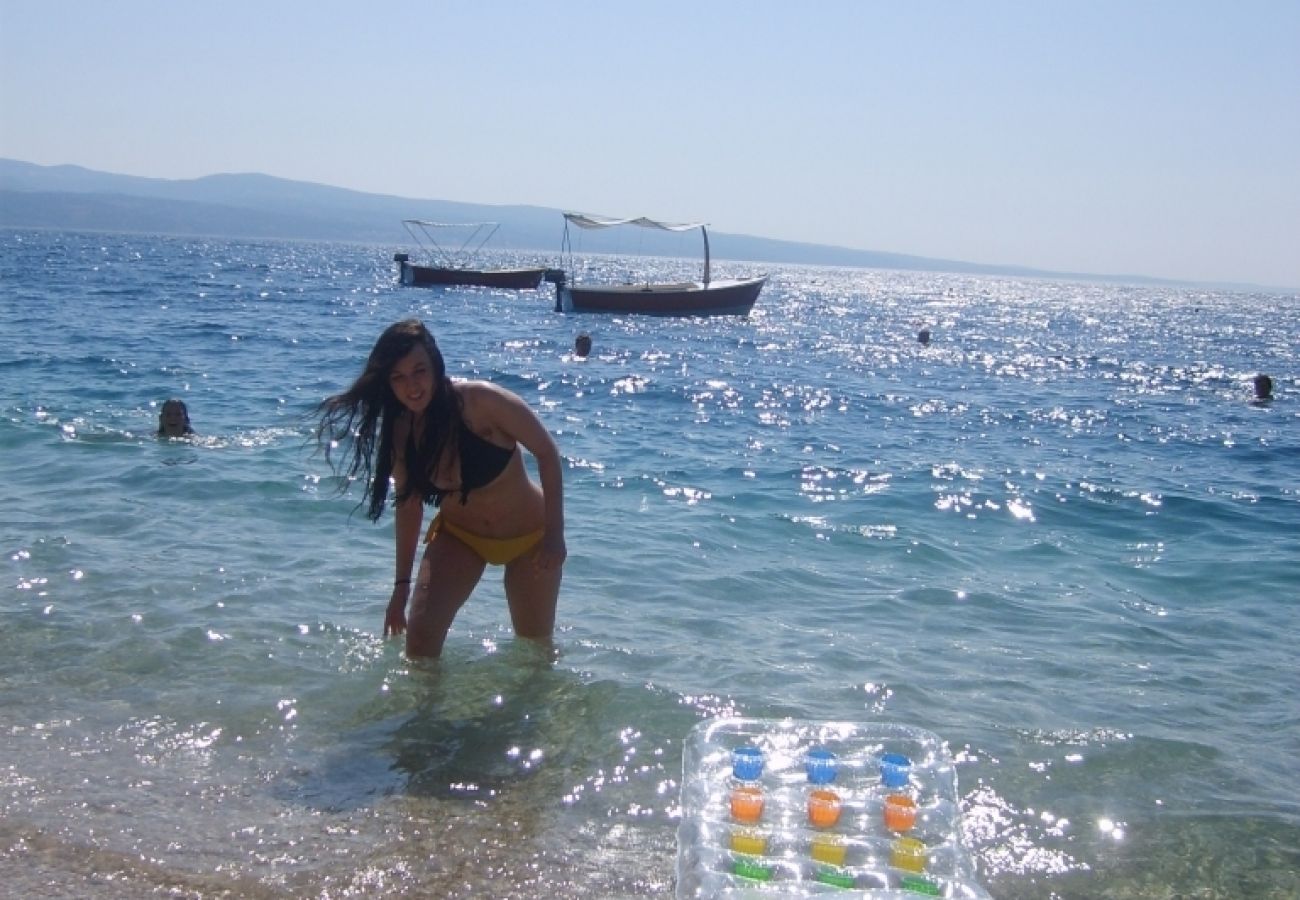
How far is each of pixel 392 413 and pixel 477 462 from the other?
0.43 m

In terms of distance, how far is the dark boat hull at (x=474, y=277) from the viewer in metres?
59.5

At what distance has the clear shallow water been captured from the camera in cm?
436

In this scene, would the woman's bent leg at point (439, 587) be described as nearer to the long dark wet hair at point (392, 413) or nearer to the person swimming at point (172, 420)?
the long dark wet hair at point (392, 413)

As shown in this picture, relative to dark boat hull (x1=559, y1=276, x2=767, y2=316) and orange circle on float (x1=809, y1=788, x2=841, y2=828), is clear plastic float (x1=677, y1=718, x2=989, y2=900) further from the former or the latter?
dark boat hull (x1=559, y1=276, x2=767, y2=316)

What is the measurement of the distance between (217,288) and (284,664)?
46.2 m

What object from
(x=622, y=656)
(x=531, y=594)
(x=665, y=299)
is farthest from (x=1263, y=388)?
(x=531, y=594)

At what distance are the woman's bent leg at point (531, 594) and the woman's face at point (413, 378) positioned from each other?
105cm

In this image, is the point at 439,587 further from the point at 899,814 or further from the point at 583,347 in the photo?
the point at 583,347

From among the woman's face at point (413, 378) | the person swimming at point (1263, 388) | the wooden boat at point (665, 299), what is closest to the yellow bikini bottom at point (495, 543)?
the woman's face at point (413, 378)

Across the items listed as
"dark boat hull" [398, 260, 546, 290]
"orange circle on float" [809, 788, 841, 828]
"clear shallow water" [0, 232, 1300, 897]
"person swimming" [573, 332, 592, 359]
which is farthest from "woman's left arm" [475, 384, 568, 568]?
"dark boat hull" [398, 260, 546, 290]

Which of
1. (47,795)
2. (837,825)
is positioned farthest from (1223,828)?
(47,795)

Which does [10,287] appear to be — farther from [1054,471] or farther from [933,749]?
[933,749]

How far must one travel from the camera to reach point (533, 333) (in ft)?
116

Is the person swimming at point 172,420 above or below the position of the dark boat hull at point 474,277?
below
